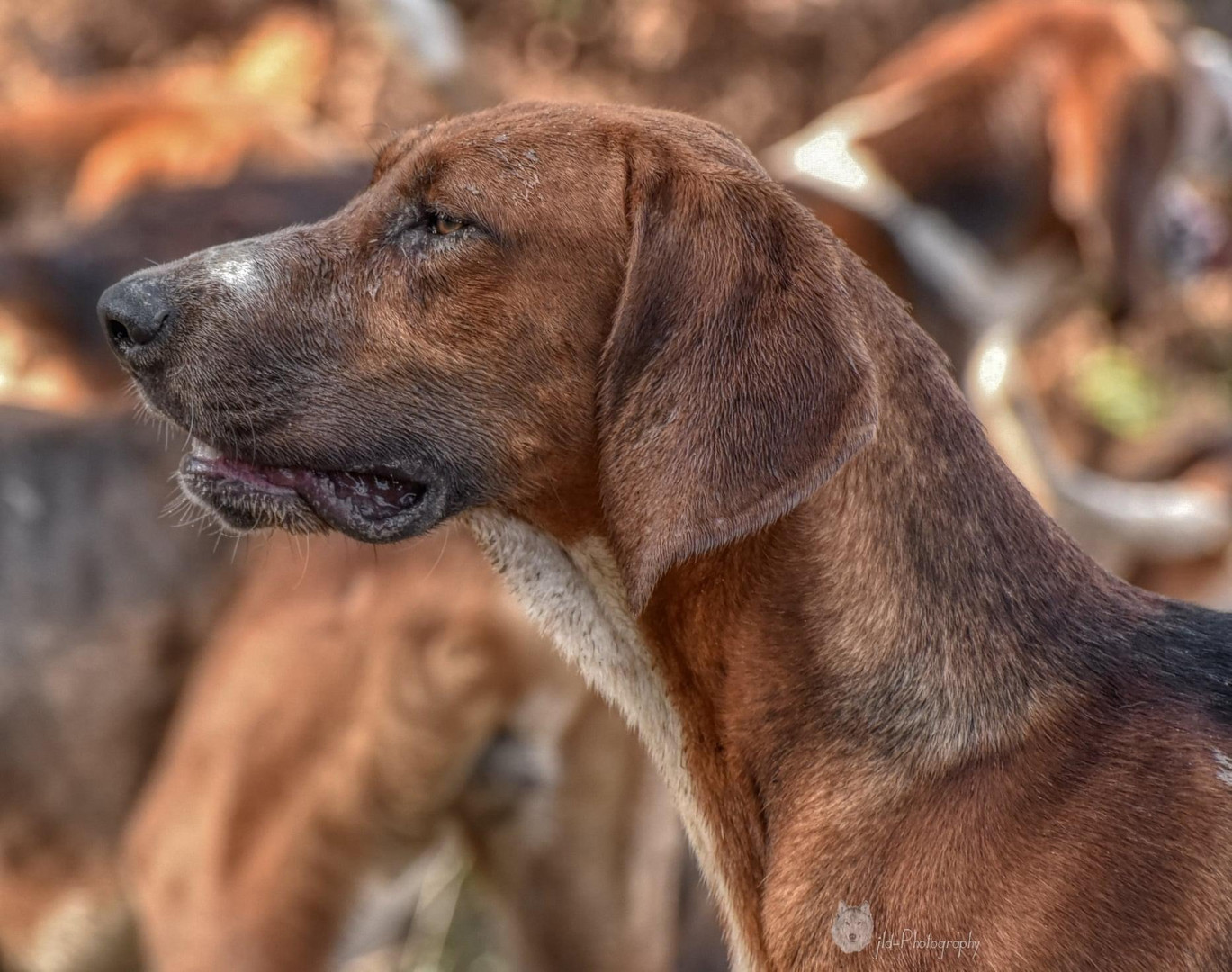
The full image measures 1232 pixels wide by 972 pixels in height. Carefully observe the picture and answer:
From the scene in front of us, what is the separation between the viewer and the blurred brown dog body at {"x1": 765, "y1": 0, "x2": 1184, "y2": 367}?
19.6 ft

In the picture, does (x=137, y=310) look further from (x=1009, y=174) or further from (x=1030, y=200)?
(x=1030, y=200)

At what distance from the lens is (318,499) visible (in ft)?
8.96

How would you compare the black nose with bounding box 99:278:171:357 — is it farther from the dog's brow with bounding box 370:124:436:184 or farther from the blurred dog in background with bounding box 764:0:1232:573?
the blurred dog in background with bounding box 764:0:1232:573

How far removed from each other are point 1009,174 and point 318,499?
4.01 metres

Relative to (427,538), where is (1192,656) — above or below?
above

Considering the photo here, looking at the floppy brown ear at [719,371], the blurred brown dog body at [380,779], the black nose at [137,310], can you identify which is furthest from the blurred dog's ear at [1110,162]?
the black nose at [137,310]

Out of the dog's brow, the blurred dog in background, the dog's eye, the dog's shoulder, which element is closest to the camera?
the dog's shoulder

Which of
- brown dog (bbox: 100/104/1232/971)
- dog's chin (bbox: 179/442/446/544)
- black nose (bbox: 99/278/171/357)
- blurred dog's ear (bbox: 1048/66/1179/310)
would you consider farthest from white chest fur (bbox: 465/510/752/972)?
blurred dog's ear (bbox: 1048/66/1179/310)

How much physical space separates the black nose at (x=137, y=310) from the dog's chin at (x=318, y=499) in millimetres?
209

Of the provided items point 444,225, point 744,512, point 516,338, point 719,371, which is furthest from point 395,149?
point 744,512

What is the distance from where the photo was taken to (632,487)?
2439mm

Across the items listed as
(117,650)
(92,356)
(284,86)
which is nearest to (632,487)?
(117,650)

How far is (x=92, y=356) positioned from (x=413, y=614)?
255 cm

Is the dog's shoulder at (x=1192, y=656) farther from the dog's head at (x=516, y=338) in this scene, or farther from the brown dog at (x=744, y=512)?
the dog's head at (x=516, y=338)
